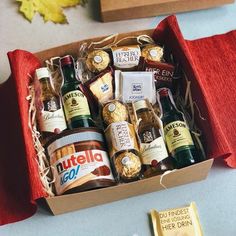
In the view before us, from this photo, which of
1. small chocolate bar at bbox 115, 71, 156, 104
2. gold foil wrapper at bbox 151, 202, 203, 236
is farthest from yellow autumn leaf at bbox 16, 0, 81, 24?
gold foil wrapper at bbox 151, 202, 203, 236

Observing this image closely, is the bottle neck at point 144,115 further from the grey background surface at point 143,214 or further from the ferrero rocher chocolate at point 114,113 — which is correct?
the grey background surface at point 143,214

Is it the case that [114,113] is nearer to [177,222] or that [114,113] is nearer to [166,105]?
[166,105]

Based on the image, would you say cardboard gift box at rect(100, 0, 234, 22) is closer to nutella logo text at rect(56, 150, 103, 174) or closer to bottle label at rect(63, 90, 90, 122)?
bottle label at rect(63, 90, 90, 122)

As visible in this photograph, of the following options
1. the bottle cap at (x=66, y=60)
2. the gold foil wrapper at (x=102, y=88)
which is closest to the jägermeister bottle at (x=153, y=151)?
the gold foil wrapper at (x=102, y=88)

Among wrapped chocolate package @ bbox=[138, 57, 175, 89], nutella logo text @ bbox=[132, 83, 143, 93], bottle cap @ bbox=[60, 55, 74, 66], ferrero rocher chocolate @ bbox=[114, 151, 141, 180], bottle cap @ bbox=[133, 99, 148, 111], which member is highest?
bottle cap @ bbox=[60, 55, 74, 66]

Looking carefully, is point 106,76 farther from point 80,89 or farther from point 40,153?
point 40,153

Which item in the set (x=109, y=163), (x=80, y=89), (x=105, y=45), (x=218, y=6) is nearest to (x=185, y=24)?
(x=218, y=6)
